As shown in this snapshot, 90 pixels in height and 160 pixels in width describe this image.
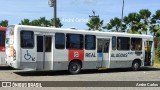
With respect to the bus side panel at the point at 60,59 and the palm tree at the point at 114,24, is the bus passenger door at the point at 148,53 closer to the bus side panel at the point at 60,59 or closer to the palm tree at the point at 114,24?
the bus side panel at the point at 60,59

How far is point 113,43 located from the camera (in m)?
23.0

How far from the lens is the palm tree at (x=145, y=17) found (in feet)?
158

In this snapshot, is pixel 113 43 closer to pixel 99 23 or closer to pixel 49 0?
pixel 49 0

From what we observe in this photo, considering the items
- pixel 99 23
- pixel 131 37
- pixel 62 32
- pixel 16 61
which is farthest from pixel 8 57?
pixel 99 23

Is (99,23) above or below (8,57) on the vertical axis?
above

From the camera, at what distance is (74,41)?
20.9m

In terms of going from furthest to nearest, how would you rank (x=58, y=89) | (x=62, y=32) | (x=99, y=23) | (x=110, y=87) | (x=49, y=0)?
1. (x=99, y=23)
2. (x=49, y=0)
3. (x=62, y=32)
4. (x=110, y=87)
5. (x=58, y=89)

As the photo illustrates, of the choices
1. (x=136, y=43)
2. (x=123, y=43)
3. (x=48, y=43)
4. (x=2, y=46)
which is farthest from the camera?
(x=136, y=43)

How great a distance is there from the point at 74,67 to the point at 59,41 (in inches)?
77.5

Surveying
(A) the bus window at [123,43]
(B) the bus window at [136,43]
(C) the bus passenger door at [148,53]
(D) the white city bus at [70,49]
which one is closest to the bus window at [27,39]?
(D) the white city bus at [70,49]

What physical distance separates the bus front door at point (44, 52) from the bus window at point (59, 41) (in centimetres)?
39

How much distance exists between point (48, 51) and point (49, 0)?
12292 mm

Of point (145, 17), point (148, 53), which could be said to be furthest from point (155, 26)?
point (148, 53)

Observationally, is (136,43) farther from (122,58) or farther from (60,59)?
(60,59)
